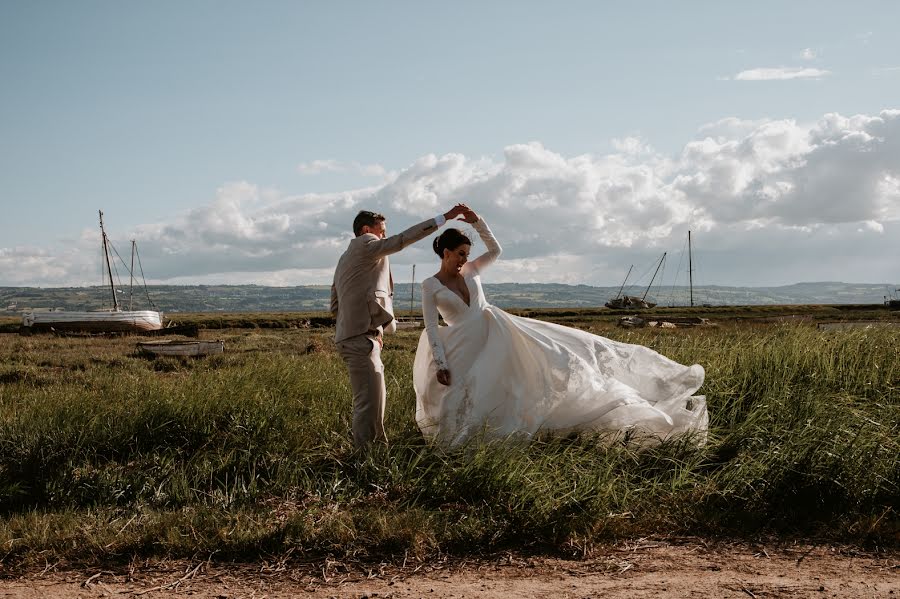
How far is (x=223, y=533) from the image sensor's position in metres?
5.32

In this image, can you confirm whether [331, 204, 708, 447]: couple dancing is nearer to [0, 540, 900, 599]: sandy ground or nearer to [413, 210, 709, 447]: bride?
[413, 210, 709, 447]: bride

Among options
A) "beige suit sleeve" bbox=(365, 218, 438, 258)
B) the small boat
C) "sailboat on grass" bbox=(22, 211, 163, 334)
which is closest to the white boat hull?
→ "sailboat on grass" bbox=(22, 211, 163, 334)

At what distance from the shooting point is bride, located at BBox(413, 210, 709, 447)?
277 inches

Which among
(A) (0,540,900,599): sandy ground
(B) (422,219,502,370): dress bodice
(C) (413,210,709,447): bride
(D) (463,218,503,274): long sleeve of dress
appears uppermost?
(D) (463,218,503,274): long sleeve of dress

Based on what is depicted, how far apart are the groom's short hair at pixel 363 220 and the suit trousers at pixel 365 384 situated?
→ 3.14 ft

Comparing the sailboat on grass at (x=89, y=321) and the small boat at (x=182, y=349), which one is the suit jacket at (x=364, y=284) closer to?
the small boat at (x=182, y=349)

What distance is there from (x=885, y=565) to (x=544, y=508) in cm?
226

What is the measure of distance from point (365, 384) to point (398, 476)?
96 cm

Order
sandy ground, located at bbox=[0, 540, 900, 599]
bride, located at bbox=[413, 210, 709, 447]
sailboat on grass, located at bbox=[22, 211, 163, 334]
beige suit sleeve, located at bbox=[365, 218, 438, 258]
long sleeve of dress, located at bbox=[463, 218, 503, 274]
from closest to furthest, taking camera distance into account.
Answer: sandy ground, located at bbox=[0, 540, 900, 599] < beige suit sleeve, located at bbox=[365, 218, 438, 258] < bride, located at bbox=[413, 210, 709, 447] < long sleeve of dress, located at bbox=[463, 218, 503, 274] < sailboat on grass, located at bbox=[22, 211, 163, 334]

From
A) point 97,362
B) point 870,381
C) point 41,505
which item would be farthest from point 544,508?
point 97,362

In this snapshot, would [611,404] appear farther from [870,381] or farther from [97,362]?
[97,362]

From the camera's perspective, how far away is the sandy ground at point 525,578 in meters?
4.55

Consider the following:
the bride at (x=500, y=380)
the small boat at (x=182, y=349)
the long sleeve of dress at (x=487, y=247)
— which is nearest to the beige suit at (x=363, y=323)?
the bride at (x=500, y=380)

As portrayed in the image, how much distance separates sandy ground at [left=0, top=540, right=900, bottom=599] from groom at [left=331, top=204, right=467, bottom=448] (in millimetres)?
2055
